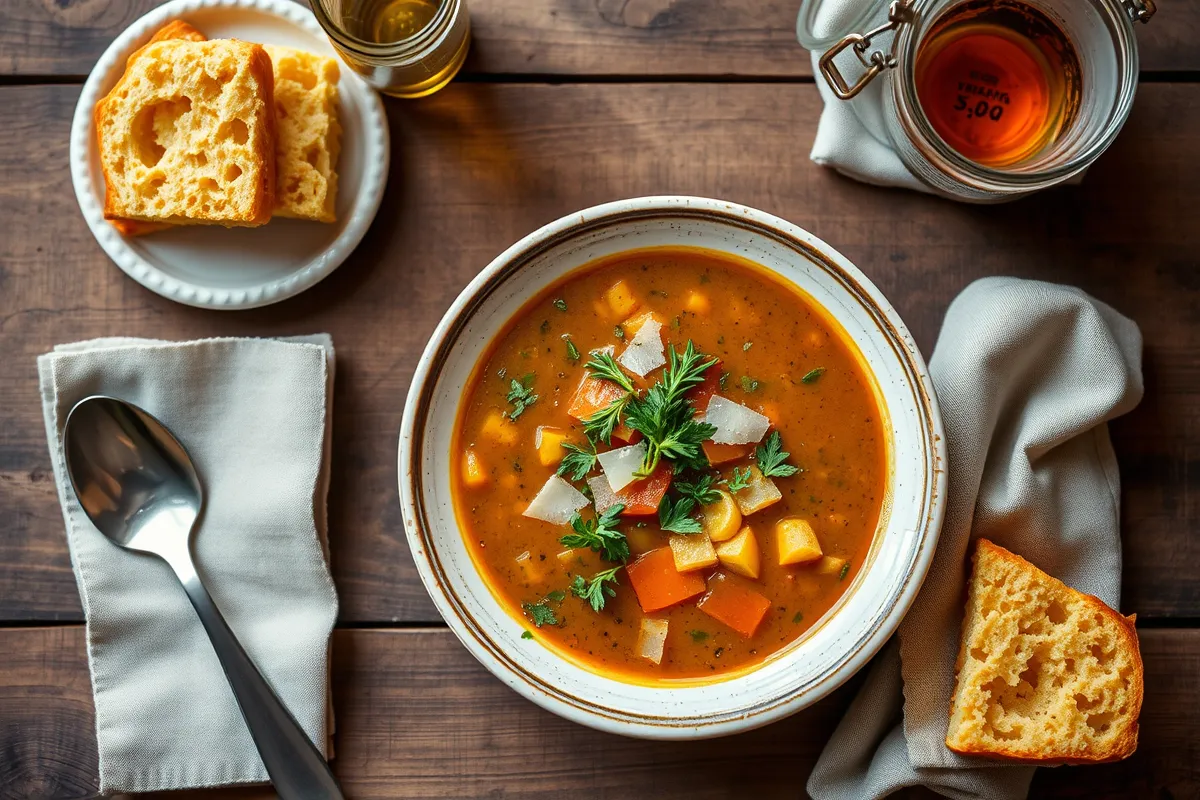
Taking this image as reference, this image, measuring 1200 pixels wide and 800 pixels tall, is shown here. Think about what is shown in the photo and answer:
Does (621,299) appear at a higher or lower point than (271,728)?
higher

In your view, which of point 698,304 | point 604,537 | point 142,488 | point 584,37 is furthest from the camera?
point 584,37

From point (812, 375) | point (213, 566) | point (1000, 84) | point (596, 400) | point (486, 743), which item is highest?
point (1000, 84)

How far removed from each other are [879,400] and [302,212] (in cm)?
147

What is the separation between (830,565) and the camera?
2.26 metres

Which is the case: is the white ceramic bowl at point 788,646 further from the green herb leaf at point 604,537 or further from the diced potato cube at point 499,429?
the green herb leaf at point 604,537

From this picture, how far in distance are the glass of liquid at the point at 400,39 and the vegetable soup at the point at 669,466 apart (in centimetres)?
→ 64

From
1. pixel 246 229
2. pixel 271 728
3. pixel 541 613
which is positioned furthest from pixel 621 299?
pixel 271 728

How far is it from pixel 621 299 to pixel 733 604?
2.51 feet

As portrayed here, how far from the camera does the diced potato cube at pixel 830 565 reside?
226 cm

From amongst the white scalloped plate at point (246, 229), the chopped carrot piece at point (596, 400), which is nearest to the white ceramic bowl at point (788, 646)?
the chopped carrot piece at point (596, 400)

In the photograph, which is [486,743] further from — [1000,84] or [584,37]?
[1000,84]

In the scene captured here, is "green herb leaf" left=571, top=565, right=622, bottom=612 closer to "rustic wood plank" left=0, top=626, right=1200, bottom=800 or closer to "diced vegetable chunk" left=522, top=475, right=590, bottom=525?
"diced vegetable chunk" left=522, top=475, right=590, bottom=525

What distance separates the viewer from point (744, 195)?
2.53m

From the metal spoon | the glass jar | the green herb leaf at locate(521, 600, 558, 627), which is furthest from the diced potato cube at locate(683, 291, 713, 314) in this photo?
the metal spoon
